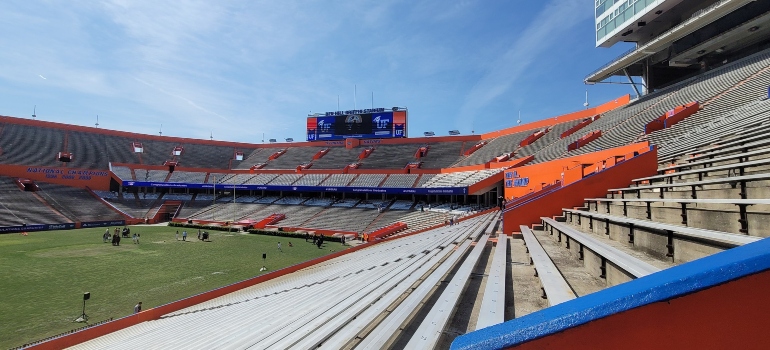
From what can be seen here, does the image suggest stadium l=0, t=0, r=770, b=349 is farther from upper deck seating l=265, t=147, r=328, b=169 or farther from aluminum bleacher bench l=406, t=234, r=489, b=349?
upper deck seating l=265, t=147, r=328, b=169

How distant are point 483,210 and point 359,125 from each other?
27.0 meters

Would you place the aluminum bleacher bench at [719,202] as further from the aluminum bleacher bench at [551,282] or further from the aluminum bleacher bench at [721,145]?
the aluminum bleacher bench at [721,145]

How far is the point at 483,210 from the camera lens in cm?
2652

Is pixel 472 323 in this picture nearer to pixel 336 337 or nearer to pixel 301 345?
pixel 336 337

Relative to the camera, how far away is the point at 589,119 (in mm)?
31609

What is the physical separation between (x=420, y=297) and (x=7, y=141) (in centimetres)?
5591

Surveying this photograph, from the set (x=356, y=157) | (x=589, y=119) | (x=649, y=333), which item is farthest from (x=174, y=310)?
(x=356, y=157)

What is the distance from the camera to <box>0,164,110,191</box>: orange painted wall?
37.2 meters

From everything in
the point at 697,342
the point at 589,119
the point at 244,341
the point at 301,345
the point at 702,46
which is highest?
the point at 702,46

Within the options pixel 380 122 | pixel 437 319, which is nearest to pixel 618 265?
pixel 437 319

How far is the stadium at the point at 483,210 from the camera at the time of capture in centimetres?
143

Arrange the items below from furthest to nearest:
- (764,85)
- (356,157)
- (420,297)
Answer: (356,157) → (764,85) → (420,297)

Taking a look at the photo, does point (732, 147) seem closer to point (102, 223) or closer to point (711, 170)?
point (711, 170)

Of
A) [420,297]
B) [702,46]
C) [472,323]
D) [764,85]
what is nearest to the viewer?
[472,323]
